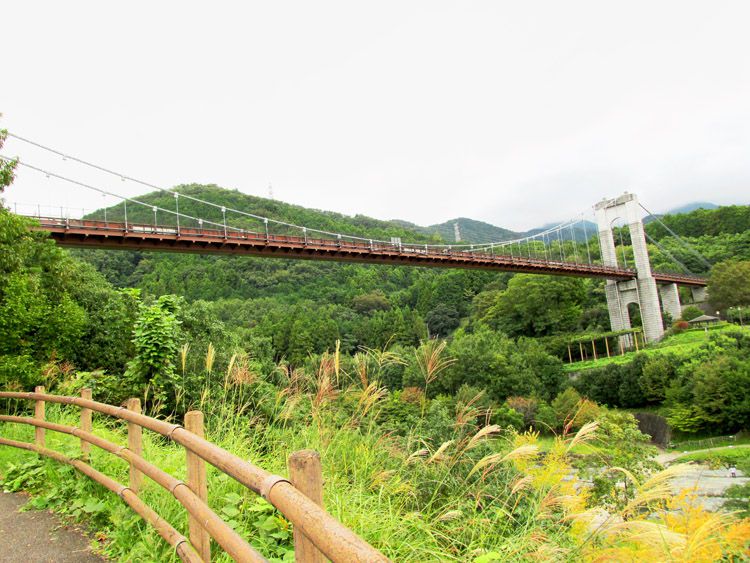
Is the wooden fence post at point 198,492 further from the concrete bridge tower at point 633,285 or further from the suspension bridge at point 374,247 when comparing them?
the concrete bridge tower at point 633,285

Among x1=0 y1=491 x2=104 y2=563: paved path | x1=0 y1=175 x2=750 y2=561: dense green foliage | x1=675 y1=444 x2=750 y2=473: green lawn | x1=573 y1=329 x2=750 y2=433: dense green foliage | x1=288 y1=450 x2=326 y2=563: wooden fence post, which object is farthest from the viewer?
x1=573 y1=329 x2=750 y2=433: dense green foliage

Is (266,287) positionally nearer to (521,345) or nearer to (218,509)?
(521,345)

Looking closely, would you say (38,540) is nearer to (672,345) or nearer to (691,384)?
(691,384)

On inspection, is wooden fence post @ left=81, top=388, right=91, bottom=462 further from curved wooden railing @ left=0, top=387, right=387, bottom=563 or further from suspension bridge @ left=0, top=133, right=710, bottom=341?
suspension bridge @ left=0, top=133, right=710, bottom=341

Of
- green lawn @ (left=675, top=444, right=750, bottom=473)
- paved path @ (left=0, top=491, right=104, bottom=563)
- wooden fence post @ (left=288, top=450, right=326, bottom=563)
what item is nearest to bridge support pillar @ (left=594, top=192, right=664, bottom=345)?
green lawn @ (left=675, top=444, right=750, bottom=473)

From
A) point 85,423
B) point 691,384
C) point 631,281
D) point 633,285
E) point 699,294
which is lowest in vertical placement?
point 691,384

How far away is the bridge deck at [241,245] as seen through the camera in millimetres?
18625

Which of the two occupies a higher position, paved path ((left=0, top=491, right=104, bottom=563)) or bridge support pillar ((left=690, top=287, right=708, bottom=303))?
bridge support pillar ((left=690, top=287, right=708, bottom=303))

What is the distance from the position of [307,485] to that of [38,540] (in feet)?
8.42

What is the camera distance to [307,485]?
3.52ft

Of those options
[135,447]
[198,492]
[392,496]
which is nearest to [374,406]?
[392,496]

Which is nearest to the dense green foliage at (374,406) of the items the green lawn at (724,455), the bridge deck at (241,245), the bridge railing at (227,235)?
the bridge deck at (241,245)

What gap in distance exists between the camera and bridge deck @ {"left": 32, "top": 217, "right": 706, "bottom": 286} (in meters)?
18.6

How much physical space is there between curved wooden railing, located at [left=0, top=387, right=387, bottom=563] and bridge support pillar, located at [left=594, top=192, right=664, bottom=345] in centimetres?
3978
